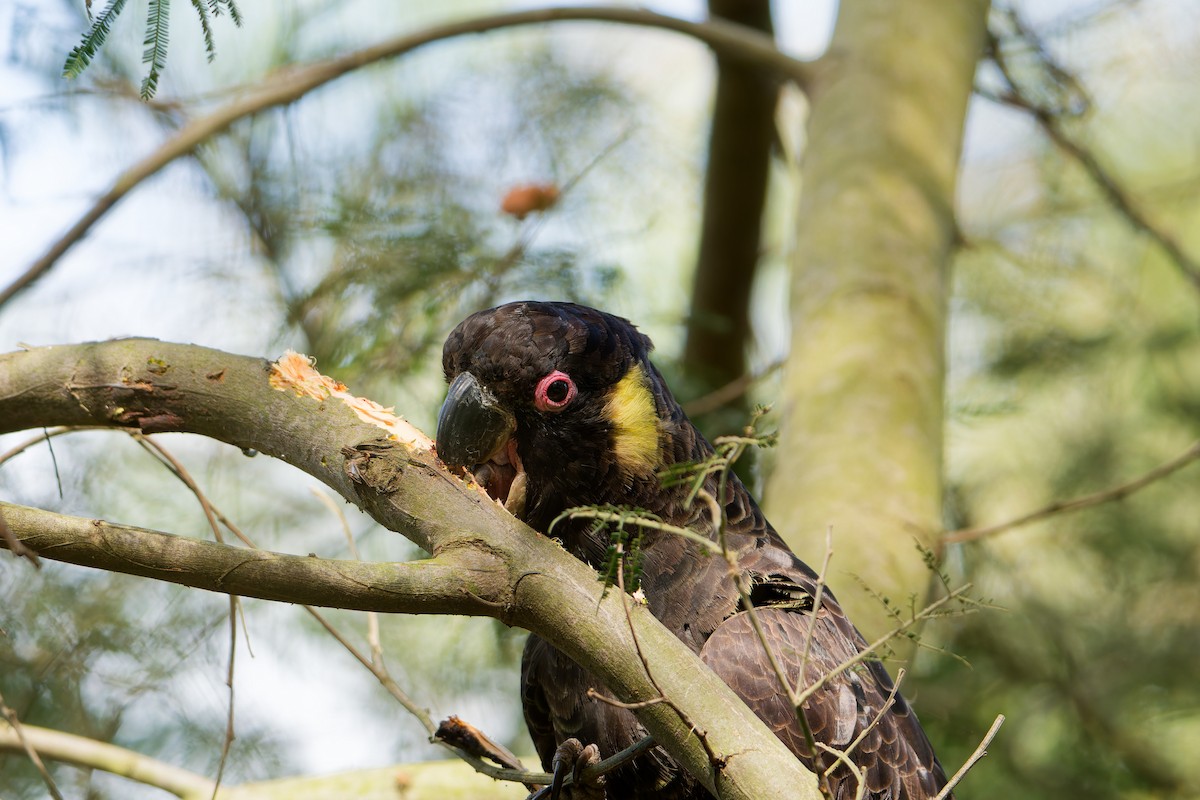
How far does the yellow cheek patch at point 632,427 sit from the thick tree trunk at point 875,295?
0.84 meters

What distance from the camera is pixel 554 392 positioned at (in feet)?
9.54

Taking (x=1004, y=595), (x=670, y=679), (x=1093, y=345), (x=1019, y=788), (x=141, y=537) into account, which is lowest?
(x=1019, y=788)

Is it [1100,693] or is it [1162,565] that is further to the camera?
[1162,565]

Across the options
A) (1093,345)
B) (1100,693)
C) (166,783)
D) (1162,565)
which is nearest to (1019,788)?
(1100,693)

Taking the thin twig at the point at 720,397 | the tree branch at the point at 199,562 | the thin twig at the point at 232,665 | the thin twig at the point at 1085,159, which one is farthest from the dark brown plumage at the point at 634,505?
the thin twig at the point at 1085,159

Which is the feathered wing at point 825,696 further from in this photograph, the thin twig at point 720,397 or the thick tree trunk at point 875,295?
the thin twig at point 720,397

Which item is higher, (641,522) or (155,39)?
(155,39)

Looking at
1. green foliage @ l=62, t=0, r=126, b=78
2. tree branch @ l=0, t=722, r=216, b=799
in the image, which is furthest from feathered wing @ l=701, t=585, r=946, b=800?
green foliage @ l=62, t=0, r=126, b=78

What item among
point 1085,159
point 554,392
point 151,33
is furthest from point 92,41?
point 1085,159

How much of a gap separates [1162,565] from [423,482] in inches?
235

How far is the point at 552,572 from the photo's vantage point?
1.95 metres

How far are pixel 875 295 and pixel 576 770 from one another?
2.60 m

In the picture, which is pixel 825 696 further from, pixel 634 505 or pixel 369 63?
pixel 369 63

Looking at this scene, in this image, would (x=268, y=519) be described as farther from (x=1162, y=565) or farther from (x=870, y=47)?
(x=1162, y=565)
